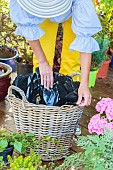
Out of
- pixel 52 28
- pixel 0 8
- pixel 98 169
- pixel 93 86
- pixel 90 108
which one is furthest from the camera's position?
pixel 0 8

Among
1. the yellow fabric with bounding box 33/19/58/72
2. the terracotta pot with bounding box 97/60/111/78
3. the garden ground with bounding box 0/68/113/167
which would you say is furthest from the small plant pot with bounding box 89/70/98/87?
the yellow fabric with bounding box 33/19/58/72

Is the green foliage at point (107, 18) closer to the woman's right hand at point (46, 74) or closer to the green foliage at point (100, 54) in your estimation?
the green foliage at point (100, 54)

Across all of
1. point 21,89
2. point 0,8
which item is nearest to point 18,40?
point 0,8

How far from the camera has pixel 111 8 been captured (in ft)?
11.3

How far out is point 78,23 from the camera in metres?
1.98

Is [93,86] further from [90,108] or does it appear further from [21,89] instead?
[21,89]

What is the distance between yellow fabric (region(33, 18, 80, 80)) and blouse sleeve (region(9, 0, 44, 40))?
1.16 feet

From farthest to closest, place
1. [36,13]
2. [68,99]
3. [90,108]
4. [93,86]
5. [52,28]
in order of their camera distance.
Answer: [93,86] → [90,108] → [52,28] → [68,99] → [36,13]

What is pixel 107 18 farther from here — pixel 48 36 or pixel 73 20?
pixel 73 20

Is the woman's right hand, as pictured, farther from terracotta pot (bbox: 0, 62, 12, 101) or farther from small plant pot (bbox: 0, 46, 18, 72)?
small plant pot (bbox: 0, 46, 18, 72)

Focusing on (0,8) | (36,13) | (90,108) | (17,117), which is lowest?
(90,108)

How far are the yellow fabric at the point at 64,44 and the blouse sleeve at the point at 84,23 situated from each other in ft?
1.49

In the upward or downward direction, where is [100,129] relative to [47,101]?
downward

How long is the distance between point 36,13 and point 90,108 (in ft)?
3.92
